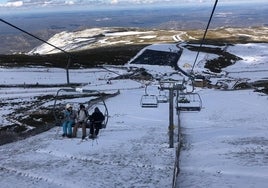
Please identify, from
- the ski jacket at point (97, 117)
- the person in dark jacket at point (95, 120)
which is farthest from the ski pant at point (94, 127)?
the ski jacket at point (97, 117)

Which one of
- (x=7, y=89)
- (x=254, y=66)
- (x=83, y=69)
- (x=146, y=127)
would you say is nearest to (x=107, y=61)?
(x=83, y=69)

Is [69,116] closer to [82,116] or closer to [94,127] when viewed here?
[82,116]

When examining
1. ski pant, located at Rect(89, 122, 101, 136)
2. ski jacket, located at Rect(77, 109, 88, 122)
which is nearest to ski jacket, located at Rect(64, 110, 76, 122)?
ski jacket, located at Rect(77, 109, 88, 122)

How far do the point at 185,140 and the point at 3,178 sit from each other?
35.3 ft

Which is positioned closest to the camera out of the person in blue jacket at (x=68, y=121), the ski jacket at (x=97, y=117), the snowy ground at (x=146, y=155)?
the snowy ground at (x=146, y=155)

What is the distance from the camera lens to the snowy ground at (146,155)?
1773cm

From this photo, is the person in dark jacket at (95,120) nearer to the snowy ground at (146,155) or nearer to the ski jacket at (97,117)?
the ski jacket at (97,117)

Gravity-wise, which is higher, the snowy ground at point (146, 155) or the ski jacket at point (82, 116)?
the ski jacket at point (82, 116)

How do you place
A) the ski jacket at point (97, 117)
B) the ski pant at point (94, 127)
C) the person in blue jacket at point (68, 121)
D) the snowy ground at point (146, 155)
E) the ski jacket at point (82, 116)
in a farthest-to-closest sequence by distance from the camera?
the person in blue jacket at point (68, 121) → the ski jacket at point (82, 116) → the ski pant at point (94, 127) → the ski jacket at point (97, 117) → the snowy ground at point (146, 155)

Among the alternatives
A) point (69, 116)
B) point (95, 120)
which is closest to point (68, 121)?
point (69, 116)

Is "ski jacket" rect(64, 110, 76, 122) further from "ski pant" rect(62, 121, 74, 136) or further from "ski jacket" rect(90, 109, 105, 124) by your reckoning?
"ski jacket" rect(90, 109, 105, 124)

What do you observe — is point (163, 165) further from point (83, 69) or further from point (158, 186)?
point (83, 69)

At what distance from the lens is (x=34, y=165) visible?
19844mm

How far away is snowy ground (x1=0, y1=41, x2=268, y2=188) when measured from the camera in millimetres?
17734
